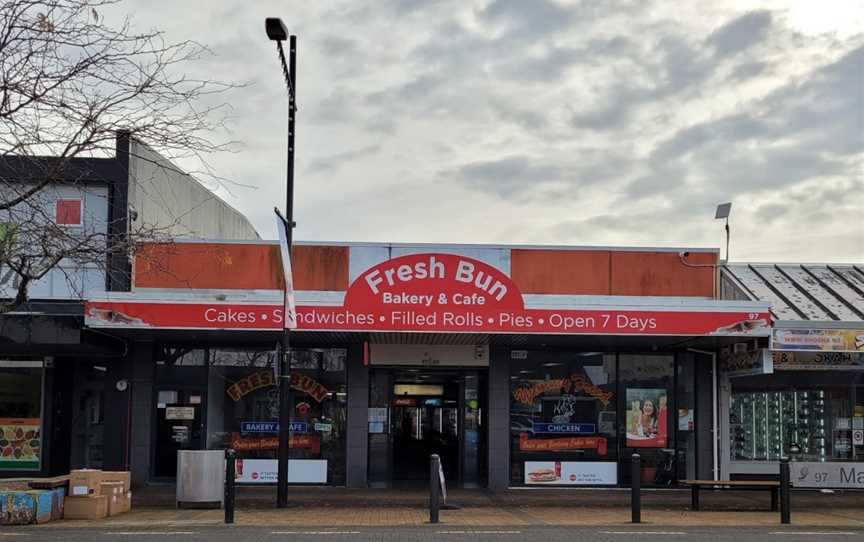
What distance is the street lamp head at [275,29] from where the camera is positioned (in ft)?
46.2

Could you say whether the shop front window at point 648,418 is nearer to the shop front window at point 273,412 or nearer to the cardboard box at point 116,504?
the shop front window at point 273,412

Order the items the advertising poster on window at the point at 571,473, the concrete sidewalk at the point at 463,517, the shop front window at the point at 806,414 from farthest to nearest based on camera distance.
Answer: the shop front window at the point at 806,414, the advertising poster on window at the point at 571,473, the concrete sidewalk at the point at 463,517

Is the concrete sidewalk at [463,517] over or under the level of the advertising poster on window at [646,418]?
under

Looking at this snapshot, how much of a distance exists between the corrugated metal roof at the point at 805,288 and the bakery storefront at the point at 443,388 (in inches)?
51.1

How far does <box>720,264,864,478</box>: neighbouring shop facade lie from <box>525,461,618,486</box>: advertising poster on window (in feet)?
7.77

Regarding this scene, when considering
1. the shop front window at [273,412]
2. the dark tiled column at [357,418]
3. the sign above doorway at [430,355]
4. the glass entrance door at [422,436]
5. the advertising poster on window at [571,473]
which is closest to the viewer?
the dark tiled column at [357,418]

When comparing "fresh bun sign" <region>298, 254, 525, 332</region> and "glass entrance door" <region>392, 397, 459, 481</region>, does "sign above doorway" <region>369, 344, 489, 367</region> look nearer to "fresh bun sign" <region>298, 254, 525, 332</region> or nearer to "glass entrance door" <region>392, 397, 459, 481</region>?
"glass entrance door" <region>392, 397, 459, 481</region>

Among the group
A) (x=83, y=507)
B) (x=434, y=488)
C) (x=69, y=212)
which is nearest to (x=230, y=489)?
(x=83, y=507)

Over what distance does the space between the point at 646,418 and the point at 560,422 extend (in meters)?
1.79

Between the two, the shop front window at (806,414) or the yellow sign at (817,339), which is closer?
the yellow sign at (817,339)

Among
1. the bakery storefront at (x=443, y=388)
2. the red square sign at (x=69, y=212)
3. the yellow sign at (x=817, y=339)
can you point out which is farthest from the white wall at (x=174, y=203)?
the yellow sign at (x=817, y=339)

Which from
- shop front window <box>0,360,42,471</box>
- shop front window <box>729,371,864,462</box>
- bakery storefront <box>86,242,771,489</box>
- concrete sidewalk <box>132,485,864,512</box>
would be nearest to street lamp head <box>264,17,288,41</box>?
bakery storefront <box>86,242,771,489</box>

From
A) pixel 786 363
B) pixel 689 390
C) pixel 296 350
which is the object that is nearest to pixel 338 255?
pixel 296 350

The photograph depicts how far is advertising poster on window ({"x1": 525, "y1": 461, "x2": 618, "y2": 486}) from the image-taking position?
64.1 feet
